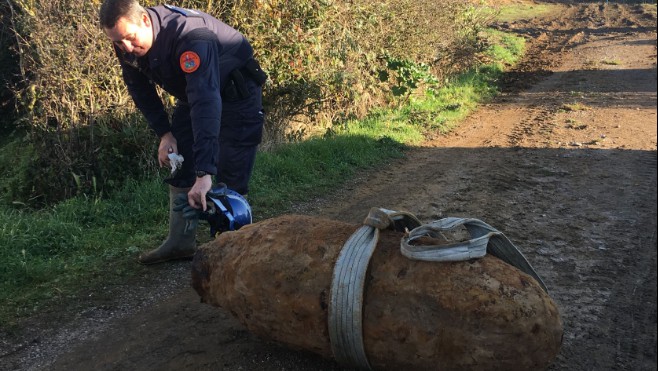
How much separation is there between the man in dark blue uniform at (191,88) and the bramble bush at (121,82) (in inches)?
89.7

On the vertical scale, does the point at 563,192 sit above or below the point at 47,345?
below

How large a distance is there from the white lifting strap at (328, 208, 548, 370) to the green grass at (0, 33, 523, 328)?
2190 mm

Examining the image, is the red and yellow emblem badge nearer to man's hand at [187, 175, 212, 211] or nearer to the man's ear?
the man's ear

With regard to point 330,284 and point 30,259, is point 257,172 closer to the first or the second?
point 30,259

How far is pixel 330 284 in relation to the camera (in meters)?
2.39

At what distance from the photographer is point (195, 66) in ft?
10.4

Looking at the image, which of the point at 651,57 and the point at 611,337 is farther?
the point at 651,57

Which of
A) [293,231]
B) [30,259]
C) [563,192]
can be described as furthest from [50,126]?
[563,192]

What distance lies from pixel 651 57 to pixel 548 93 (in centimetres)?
506

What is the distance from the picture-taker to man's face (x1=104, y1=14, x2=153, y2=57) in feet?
10.3

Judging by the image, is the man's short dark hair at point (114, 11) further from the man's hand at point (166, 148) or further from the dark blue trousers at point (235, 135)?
the man's hand at point (166, 148)

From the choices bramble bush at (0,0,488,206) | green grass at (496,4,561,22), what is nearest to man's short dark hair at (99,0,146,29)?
bramble bush at (0,0,488,206)

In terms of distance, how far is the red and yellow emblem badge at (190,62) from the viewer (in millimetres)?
3174

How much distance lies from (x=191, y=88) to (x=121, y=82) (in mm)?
3315
